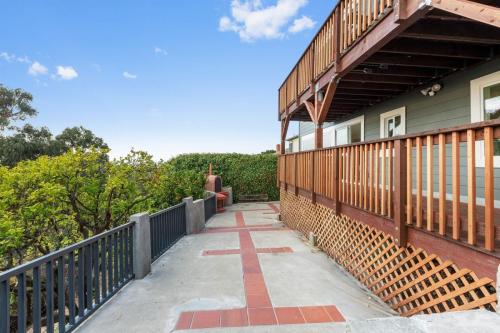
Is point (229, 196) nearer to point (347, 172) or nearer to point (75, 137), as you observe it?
point (347, 172)

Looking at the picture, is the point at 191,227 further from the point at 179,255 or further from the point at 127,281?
the point at 127,281

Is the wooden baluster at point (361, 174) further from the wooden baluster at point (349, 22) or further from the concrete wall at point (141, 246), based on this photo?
the concrete wall at point (141, 246)

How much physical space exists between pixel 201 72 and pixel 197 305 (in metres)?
16.8

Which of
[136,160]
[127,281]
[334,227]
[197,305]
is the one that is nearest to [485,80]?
[334,227]

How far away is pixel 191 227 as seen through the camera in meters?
7.66

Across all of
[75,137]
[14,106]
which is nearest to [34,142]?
[14,106]

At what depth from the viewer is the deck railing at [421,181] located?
2033mm

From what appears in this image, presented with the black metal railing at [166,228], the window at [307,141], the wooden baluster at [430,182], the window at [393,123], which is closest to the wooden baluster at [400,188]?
the wooden baluster at [430,182]

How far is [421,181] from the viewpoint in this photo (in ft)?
8.85

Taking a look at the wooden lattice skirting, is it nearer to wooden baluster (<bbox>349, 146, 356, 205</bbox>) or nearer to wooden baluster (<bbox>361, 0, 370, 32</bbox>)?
wooden baluster (<bbox>349, 146, 356, 205</bbox>)

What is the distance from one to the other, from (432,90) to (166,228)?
606 centimetres

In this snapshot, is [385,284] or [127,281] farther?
[127,281]

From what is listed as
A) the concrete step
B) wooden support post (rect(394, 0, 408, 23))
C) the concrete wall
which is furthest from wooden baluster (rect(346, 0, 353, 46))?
the concrete wall

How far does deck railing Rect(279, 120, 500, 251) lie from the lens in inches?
80.0
